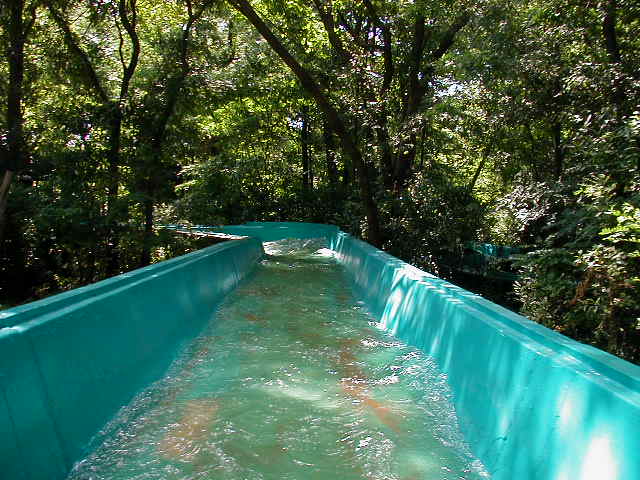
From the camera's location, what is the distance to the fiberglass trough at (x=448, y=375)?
2.80 m

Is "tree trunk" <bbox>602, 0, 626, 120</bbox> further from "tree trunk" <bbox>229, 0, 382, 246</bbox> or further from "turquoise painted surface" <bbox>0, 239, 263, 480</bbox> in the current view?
"turquoise painted surface" <bbox>0, 239, 263, 480</bbox>

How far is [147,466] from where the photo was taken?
3869 mm

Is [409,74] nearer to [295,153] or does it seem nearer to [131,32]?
[131,32]

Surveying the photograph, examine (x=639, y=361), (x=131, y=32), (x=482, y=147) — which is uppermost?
(x=131, y=32)

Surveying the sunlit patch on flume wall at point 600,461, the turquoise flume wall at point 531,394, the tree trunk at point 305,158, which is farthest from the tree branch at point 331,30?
the sunlit patch on flume wall at point 600,461

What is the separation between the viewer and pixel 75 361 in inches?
161

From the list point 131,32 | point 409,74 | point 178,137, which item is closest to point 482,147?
point 409,74

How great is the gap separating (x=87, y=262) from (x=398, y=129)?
8.70 meters

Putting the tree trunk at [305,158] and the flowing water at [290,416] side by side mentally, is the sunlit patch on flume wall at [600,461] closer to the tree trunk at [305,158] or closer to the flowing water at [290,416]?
the flowing water at [290,416]

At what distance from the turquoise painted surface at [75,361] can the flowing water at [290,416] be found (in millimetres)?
200

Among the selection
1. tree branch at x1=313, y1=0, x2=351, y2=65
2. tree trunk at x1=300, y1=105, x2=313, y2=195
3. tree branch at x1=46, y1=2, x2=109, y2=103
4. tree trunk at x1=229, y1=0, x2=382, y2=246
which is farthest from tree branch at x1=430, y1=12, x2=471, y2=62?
tree trunk at x1=300, y1=105, x2=313, y2=195

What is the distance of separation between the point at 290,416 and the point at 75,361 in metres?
1.79

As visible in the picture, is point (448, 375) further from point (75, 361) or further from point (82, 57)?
point (82, 57)

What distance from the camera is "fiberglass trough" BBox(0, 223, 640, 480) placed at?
280cm
